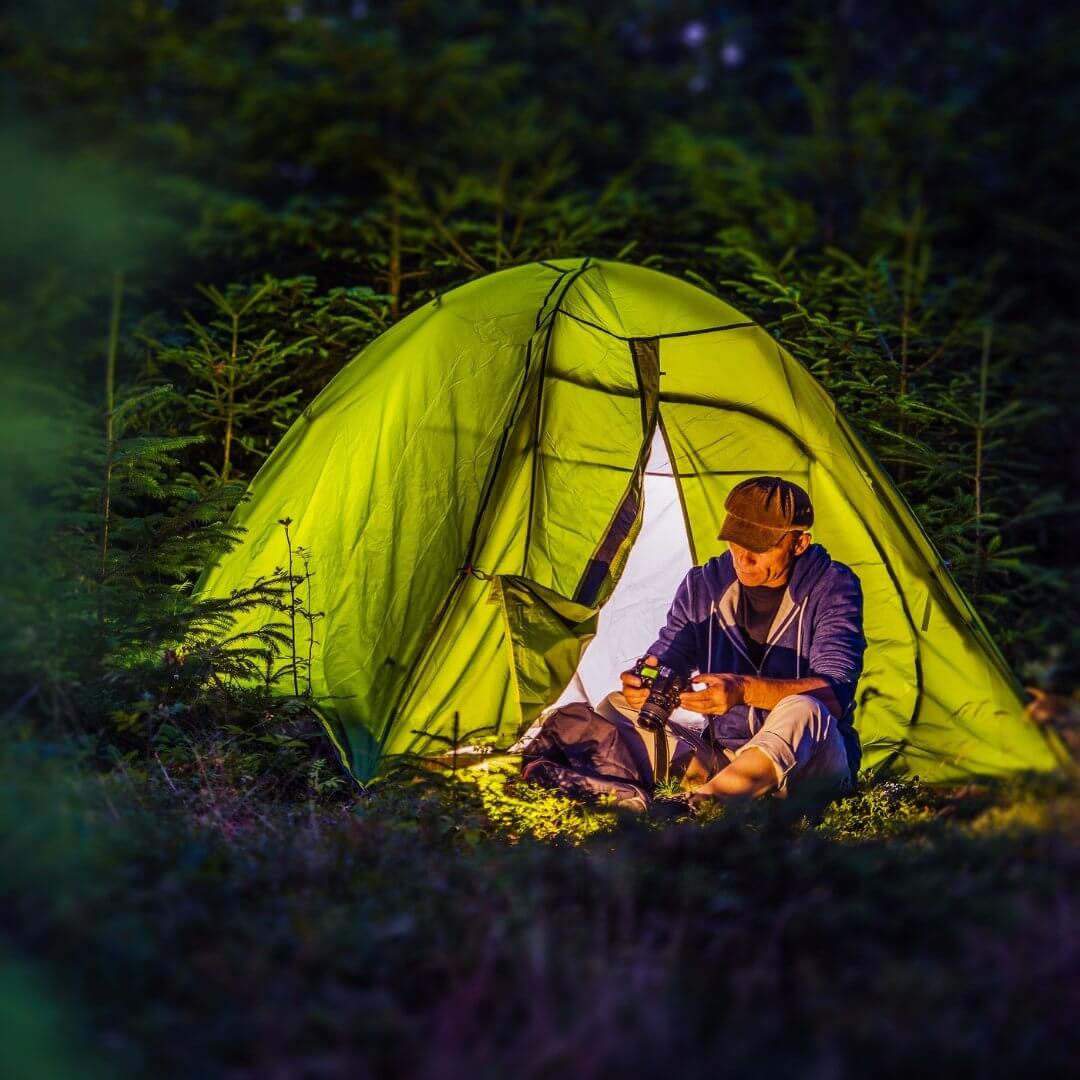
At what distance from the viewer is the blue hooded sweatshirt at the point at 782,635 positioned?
437cm

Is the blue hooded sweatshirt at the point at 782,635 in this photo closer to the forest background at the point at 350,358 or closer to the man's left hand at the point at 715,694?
the man's left hand at the point at 715,694

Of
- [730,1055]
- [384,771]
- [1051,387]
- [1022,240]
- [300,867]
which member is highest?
[1022,240]

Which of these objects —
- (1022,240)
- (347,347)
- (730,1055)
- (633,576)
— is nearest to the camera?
(730,1055)

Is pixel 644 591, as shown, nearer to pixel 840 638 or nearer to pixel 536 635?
pixel 536 635

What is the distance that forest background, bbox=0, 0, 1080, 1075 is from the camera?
206cm

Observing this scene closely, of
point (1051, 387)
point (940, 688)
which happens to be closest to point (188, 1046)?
point (940, 688)

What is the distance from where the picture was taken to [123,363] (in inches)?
266

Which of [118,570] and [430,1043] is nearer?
[430,1043]

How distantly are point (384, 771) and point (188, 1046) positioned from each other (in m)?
2.46

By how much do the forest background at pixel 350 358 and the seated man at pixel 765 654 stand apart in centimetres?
36

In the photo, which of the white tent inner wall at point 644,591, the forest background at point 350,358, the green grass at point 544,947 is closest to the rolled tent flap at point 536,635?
the forest background at point 350,358

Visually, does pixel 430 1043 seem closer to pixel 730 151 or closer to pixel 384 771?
pixel 384 771

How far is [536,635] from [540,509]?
0.95m

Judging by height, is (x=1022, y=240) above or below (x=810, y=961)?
above
